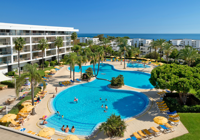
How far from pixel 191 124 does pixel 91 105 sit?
1368cm

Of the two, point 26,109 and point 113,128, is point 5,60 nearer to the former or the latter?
point 26,109

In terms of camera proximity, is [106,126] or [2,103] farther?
[2,103]

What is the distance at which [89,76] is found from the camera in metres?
36.6

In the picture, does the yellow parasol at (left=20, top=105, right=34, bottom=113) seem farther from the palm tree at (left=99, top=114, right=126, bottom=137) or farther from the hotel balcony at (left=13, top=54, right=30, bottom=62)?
the hotel balcony at (left=13, top=54, right=30, bottom=62)

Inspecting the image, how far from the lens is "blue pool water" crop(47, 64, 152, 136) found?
19650 millimetres

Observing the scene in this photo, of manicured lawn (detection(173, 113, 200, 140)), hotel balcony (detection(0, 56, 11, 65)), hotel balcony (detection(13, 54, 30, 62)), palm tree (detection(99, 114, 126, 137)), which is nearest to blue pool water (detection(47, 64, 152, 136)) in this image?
palm tree (detection(99, 114, 126, 137))

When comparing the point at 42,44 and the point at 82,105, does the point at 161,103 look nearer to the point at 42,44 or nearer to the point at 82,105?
the point at 82,105

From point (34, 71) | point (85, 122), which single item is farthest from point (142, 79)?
point (34, 71)

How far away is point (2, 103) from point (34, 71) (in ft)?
29.6

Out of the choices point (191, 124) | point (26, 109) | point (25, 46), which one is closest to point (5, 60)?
point (25, 46)

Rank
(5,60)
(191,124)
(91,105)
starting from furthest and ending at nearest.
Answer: (5,60), (91,105), (191,124)

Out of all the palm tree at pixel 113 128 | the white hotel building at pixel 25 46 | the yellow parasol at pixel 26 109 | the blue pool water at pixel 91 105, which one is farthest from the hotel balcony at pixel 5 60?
the palm tree at pixel 113 128

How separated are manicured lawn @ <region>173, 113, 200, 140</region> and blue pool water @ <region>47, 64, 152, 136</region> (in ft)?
18.4

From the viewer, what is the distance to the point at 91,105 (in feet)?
81.7
